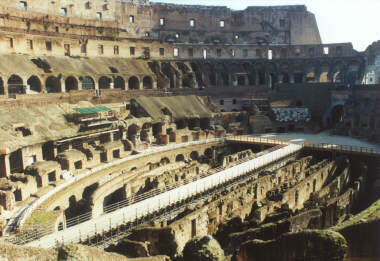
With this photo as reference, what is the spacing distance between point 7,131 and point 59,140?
11.6 ft

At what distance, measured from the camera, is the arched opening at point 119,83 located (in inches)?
1655

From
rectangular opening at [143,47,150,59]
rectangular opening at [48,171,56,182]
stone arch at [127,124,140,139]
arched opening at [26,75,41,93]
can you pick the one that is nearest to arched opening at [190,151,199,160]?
stone arch at [127,124,140,139]

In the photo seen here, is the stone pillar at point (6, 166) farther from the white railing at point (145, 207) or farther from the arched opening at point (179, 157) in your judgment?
the arched opening at point (179, 157)

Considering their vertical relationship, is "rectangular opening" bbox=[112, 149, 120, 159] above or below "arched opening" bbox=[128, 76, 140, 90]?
below

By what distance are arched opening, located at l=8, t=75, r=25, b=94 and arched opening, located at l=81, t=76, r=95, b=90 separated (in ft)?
21.3

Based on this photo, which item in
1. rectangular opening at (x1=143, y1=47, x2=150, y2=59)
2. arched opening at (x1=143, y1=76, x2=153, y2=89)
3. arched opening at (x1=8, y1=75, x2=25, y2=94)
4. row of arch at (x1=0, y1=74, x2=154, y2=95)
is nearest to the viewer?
arched opening at (x1=8, y1=75, x2=25, y2=94)

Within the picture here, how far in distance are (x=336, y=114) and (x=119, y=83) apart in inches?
1088

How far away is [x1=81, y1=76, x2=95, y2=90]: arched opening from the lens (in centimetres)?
3862

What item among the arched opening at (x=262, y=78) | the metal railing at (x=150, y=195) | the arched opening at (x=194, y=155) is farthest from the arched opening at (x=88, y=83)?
the arched opening at (x=262, y=78)

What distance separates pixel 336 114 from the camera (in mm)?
43656

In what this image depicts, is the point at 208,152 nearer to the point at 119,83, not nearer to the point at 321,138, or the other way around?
the point at 321,138

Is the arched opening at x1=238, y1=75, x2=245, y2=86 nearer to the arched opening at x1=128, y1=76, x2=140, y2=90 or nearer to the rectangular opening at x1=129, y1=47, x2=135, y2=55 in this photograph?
the arched opening at x1=128, y1=76, x2=140, y2=90

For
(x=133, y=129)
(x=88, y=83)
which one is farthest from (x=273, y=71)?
(x=133, y=129)

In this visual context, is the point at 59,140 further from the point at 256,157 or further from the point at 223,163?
the point at 256,157
